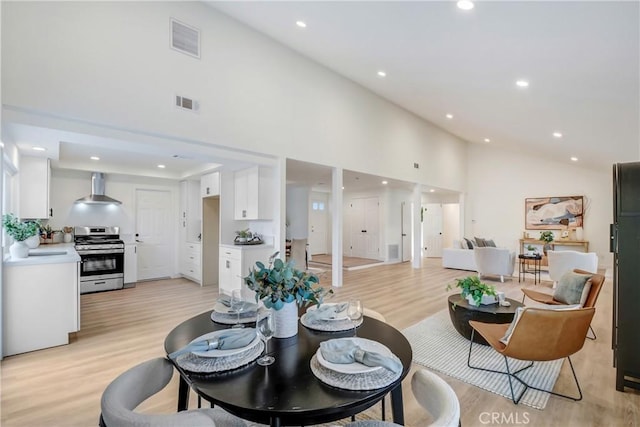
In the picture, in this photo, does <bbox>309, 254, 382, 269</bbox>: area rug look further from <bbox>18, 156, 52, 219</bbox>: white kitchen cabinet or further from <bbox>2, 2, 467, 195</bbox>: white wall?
<bbox>18, 156, 52, 219</bbox>: white kitchen cabinet

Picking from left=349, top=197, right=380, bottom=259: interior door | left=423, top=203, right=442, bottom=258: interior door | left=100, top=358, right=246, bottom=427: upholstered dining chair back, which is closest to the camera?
left=100, top=358, right=246, bottom=427: upholstered dining chair back

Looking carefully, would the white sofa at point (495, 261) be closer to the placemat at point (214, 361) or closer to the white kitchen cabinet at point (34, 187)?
the placemat at point (214, 361)

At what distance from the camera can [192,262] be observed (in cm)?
672

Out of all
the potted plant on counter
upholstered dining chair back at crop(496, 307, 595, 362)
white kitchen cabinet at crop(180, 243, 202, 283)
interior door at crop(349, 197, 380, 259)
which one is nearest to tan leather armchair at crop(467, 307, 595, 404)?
upholstered dining chair back at crop(496, 307, 595, 362)

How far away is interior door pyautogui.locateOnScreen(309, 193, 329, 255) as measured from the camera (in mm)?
11727

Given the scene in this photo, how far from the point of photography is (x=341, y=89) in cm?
609

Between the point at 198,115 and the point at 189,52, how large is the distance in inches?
33.0

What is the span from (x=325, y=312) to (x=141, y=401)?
3.35 ft

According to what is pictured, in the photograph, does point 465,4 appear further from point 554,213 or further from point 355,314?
point 554,213

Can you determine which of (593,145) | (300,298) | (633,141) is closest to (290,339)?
(300,298)

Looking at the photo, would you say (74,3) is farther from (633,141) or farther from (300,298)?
(633,141)

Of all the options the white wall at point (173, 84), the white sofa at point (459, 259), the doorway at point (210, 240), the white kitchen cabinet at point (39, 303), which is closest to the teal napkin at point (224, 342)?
the white kitchen cabinet at point (39, 303)

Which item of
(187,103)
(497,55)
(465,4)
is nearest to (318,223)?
(187,103)

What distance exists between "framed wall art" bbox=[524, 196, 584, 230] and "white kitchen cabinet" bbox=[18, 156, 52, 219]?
11.9m
